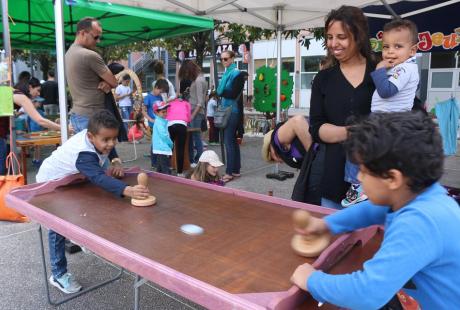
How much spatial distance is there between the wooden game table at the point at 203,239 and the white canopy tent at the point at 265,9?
10.5ft

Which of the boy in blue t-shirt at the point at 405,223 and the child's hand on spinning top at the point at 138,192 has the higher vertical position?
the boy in blue t-shirt at the point at 405,223

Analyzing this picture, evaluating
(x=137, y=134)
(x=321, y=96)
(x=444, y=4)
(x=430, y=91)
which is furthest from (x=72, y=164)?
(x=430, y=91)

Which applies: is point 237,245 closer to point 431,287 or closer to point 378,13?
point 431,287

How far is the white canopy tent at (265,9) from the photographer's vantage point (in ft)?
16.4

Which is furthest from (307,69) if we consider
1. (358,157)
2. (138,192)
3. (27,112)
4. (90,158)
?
(358,157)

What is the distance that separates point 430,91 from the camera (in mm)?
12461

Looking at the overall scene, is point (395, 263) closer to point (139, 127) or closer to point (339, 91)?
point (339, 91)

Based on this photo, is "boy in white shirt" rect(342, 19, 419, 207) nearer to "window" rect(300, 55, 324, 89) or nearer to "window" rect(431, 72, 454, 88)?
"window" rect(431, 72, 454, 88)

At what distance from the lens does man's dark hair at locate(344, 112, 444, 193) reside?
3.04 ft

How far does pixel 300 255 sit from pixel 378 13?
17.7 ft

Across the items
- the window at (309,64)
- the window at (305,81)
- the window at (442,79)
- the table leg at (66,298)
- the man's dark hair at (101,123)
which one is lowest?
the table leg at (66,298)

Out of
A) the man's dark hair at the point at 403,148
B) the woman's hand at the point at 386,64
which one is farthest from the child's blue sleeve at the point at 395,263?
the woman's hand at the point at 386,64

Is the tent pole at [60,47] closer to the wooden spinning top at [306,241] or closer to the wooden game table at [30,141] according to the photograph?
the wooden game table at [30,141]

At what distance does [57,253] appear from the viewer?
261 cm
